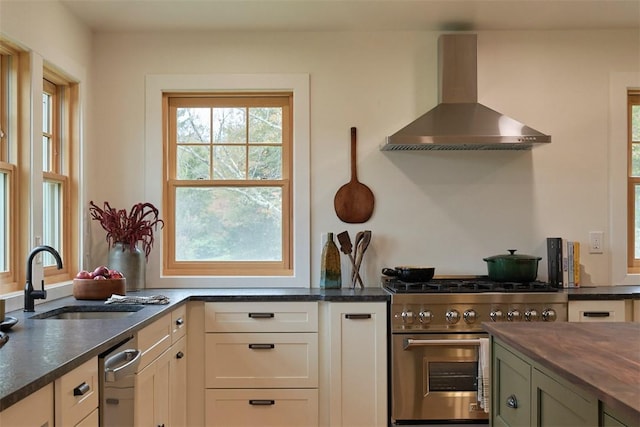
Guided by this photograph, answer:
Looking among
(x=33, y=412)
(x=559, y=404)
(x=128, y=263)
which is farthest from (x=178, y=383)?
(x=559, y=404)

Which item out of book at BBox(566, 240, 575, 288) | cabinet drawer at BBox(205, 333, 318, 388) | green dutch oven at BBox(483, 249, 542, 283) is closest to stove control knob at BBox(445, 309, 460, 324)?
green dutch oven at BBox(483, 249, 542, 283)

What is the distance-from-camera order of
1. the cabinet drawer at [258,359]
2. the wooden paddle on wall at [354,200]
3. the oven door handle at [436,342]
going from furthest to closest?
1. the wooden paddle on wall at [354,200]
2. the cabinet drawer at [258,359]
3. the oven door handle at [436,342]

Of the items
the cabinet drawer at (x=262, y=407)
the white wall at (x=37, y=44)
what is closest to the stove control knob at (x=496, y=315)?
the cabinet drawer at (x=262, y=407)

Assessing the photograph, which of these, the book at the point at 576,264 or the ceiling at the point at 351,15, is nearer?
the ceiling at the point at 351,15

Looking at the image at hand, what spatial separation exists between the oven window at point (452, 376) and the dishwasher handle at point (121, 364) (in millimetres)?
1639

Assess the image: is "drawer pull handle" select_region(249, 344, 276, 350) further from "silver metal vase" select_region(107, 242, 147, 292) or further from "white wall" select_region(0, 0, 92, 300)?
"white wall" select_region(0, 0, 92, 300)

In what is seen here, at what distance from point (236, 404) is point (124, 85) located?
214 centimetres

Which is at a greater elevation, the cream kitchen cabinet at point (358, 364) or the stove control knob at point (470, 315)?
the stove control knob at point (470, 315)

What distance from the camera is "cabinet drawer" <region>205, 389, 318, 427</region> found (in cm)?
301

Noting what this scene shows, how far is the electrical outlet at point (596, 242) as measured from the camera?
348cm

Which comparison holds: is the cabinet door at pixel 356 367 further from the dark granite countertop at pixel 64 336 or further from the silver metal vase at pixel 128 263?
the silver metal vase at pixel 128 263

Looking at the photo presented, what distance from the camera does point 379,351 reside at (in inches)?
117

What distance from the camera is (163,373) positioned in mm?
2557

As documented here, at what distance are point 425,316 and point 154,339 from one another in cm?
144
